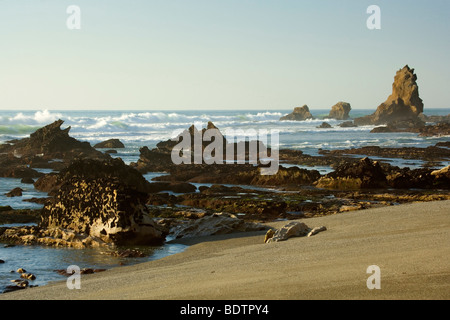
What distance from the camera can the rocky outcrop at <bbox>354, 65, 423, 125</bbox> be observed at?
114438 millimetres

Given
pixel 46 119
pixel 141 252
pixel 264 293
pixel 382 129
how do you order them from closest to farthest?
pixel 264 293 < pixel 141 252 < pixel 382 129 < pixel 46 119

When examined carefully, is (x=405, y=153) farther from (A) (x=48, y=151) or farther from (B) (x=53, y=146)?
(A) (x=48, y=151)

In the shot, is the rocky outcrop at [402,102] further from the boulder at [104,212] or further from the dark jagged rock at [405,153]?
the boulder at [104,212]

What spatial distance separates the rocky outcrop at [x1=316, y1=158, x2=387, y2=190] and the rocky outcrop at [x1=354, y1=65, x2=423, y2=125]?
302 feet

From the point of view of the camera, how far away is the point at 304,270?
8734 millimetres

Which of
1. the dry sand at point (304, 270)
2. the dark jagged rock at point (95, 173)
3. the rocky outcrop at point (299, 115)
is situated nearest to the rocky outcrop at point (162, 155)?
Answer: the dark jagged rock at point (95, 173)

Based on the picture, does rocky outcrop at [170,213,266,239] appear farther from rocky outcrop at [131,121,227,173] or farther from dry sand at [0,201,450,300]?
rocky outcrop at [131,121,227,173]

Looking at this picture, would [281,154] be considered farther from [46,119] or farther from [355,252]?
[46,119]

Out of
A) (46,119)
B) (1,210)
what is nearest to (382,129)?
(46,119)

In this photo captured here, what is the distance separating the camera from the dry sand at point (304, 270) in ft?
24.8

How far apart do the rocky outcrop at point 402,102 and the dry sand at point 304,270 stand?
107281mm

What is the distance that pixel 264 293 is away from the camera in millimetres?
7586

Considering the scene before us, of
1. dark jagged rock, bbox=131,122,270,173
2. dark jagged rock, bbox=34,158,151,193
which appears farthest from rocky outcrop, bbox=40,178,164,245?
dark jagged rock, bbox=131,122,270,173
